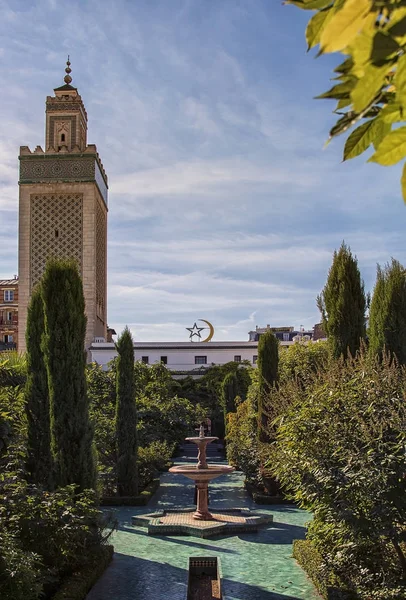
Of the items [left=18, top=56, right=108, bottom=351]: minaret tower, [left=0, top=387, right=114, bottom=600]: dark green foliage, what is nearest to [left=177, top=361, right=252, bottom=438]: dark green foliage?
[left=18, top=56, right=108, bottom=351]: minaret tower

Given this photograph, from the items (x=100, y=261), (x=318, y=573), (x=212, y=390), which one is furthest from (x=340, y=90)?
(x=100, y=261)

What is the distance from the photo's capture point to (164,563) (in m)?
8.34

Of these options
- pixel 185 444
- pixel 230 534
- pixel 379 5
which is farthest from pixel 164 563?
pixel 185 444

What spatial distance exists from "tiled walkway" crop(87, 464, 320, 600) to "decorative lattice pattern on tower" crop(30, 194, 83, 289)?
23273mm

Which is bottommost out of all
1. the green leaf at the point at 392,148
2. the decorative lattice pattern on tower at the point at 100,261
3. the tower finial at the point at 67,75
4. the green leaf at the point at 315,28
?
the green leaf at the point at 392,148

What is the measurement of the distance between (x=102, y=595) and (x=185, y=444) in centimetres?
2428

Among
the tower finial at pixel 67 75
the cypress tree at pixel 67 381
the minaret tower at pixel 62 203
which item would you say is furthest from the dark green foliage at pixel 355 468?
the tower finial at pixel 67 75

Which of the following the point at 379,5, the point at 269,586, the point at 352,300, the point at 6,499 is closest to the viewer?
the point at 379,5

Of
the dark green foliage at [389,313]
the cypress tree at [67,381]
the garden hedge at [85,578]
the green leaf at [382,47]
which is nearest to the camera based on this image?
the green leaf at [382,47]

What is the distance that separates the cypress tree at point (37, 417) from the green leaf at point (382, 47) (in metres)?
7.99

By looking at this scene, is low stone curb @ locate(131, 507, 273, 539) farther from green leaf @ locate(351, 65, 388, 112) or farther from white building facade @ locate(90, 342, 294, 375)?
white building facade @ locate(90, 342, 294, 375)

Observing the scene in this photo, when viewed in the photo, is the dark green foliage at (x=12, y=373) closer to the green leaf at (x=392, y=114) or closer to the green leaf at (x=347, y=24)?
the green leaf at (x=392, y=114)

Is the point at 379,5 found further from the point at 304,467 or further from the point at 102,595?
the point at 102,595

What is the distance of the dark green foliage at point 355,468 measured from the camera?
5.38 meters
